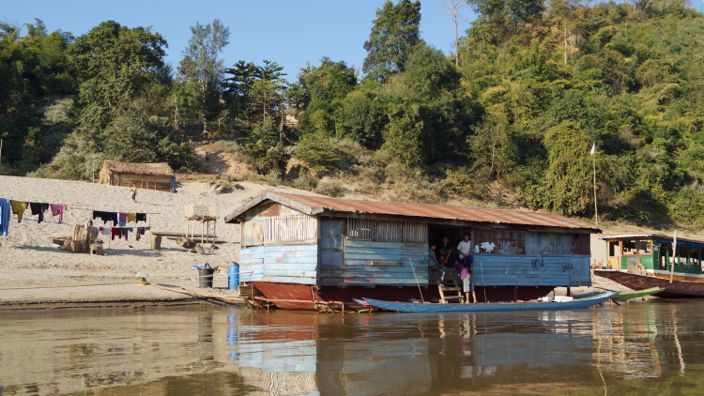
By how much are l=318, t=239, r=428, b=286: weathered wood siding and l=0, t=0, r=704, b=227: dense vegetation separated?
24.2 metres

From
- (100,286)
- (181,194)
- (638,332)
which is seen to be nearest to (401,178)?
(181,194)

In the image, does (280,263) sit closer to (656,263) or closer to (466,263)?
(466,263)

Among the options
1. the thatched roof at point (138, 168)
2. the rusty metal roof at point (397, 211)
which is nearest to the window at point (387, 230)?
the rusty metal roof at point (397, 211)

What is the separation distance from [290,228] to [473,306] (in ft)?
17.4

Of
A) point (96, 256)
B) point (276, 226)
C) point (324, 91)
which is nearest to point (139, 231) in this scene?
point (96, 256)

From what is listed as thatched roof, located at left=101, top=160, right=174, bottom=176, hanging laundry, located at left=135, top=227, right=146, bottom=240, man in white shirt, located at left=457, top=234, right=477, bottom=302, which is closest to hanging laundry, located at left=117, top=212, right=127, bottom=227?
hanging laundry, located at left=135, top=227, right=146, bottom=240

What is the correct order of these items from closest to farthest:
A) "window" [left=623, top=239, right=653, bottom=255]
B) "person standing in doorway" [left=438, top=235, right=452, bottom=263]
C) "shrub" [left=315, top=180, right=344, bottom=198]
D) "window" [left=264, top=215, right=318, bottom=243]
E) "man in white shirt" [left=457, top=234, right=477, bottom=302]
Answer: "window" [left=264, top=215, right=318, bottom=243], "man in white shirt" [left=457, top=234, right=477, bottom=302], "person standing in doorway" [left=438, top=235, right=452, bottom=263], "window" [left=623, top=239, right=653, bottom=255], "shrub" [left=315, top=180, right=344, bottom=198]

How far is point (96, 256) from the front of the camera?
23.0 metres

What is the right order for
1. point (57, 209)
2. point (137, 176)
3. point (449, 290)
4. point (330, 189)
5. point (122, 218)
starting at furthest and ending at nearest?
point (330, 189)
point (137, 176)
point (122, 218)
point (57, 209)
point (449, 290)

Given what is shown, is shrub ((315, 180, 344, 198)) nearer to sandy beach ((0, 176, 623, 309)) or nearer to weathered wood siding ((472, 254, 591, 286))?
sandy beach ((0, 176, 623, 309))

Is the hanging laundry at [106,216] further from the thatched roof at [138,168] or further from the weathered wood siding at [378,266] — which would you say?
the weathered wood siding at [378,266]

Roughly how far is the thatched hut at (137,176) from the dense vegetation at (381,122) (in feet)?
18.6

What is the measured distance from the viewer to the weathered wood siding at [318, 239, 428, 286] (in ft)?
58.4

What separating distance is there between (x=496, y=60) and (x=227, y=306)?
56306 millimetres
